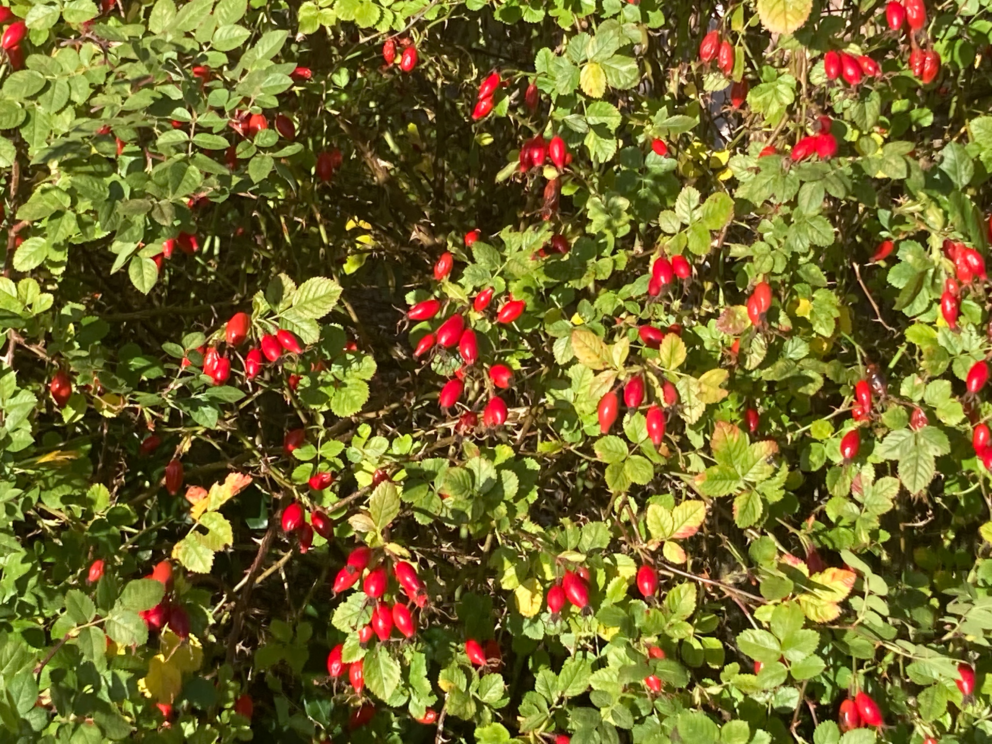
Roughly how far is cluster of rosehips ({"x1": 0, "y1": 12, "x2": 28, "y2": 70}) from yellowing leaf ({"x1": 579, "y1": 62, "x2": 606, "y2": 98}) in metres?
0.77

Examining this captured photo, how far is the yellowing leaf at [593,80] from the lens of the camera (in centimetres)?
138

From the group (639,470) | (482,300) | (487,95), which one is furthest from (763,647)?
(487,95)

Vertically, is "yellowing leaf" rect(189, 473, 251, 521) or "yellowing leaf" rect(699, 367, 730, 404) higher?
"yellowing leaf" rect(699, 367, 730, 404)

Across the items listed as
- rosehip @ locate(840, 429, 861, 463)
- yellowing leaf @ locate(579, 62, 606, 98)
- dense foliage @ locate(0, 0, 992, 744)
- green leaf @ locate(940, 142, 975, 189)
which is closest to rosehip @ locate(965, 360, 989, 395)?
dense foliage @ locate(0, 0, 992, 744)

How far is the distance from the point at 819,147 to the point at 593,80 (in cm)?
35

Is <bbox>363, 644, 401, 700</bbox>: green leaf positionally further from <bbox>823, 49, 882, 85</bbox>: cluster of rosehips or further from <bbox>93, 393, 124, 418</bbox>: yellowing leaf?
<bbox>823, 49, 882, 85</bbox>: cluster of rosehips

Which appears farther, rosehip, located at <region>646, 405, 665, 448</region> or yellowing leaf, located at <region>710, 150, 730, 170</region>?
yellowing leaf, located at <region>710, 150, 730, 170</region>

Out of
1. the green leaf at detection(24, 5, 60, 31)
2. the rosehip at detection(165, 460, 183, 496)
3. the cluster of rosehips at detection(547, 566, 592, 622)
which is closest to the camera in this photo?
the green leaf at detection(24, 5, 60, 31)

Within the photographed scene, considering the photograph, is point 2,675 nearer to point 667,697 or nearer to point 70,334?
point 70,334

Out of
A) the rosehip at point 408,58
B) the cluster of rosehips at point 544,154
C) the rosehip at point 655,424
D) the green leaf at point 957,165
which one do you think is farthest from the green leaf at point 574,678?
the rosehip at point 408,58

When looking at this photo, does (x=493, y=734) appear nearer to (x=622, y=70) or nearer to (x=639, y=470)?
(x=639, y=470)

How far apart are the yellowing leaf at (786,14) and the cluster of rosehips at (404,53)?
2.01 feet

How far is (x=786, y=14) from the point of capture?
1.28 meters

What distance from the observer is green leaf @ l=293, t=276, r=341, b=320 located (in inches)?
52.5
